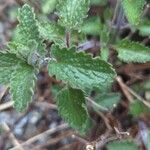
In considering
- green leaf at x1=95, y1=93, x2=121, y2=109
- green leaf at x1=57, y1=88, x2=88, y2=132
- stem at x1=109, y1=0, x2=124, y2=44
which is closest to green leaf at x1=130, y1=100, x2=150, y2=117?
green leaf at x1=95, y1=93, x2=121, y2=109

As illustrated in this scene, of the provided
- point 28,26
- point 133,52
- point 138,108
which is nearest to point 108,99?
point 138,108

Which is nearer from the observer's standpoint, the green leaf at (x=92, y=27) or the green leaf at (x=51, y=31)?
the green leaf at (x=51, y=31)

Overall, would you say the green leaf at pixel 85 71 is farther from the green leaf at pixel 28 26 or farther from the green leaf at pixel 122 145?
the green leaf at pixel 122 145

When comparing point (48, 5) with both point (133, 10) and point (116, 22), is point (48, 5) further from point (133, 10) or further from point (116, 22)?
point (133, 10)

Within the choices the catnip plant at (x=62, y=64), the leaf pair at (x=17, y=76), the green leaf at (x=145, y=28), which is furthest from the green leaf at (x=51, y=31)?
the green leaf at (x=145, y=28)

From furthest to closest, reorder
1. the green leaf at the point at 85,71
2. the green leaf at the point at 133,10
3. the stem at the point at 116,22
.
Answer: the stem at the point at 116,22 → the green leaf at the point at 133,10 → the green leaf at the point at 85,71

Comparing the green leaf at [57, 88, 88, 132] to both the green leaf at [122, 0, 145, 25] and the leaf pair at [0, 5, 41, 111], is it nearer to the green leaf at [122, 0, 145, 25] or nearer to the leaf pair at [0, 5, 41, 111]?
the leaf pair at [0, 5, 41, 111]
